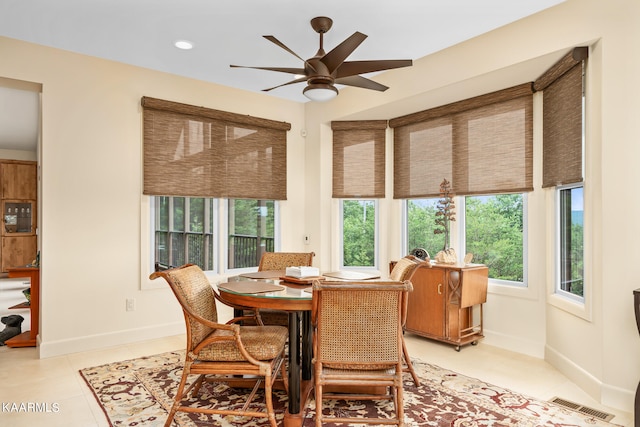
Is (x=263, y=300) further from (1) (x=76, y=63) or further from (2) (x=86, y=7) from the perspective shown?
(1) (x=76, y=63)

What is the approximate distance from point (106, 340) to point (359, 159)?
338 cm

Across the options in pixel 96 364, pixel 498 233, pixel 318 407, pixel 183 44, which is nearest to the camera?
pixel 318 407

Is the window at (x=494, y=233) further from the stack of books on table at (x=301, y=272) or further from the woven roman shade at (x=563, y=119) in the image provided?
the stack of books on table at (x=301, y=272)

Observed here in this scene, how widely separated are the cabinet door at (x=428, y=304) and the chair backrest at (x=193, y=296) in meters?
A: 2.14

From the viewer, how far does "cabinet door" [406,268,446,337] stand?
3.82 metres

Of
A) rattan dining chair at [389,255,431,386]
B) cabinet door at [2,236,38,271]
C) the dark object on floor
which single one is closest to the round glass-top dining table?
rattan dining chair at [389,255,431,386]

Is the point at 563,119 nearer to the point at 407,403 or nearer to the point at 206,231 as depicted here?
the point at 407,403

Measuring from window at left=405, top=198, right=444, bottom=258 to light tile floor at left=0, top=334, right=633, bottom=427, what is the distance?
41.7 inches

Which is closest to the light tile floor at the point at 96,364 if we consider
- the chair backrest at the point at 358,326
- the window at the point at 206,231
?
the window at the point at 206,231

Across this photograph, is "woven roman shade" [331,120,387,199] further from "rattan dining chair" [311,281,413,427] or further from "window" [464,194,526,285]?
"rattan dining chair" [311,281,413,427]

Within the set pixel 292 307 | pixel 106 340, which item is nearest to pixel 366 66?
pixel 292 307

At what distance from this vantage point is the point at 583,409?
2.59 meters

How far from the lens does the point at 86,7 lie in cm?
296

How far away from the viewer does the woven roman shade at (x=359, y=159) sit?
4957mm
